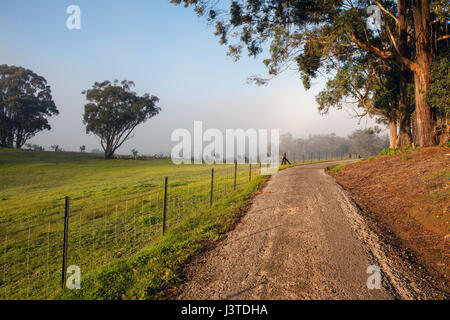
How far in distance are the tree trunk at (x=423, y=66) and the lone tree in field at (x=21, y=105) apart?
56.7 metres

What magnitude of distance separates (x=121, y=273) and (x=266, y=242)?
9.23ft

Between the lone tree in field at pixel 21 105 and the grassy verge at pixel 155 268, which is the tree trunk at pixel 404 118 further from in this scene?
the lone tree in field at pixel 21 105

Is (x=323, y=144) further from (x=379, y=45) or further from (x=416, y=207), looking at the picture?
(x=416, y=207)

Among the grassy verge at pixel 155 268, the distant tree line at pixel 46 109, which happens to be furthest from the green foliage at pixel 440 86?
the distant tree line at pixel 46 109

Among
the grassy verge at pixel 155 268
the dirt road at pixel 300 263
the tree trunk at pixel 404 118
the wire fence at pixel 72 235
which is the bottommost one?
the wire fence at pixel 72 235

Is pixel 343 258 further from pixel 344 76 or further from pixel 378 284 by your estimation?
pixel 344 76

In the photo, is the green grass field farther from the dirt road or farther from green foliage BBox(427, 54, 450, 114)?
green foliage BBox(427, 54, 450, 114)

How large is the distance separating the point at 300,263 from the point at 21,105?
182ft

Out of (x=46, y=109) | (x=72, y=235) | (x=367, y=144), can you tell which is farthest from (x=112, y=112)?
(x=367, y=144)

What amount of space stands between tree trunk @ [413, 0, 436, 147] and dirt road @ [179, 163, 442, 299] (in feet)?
35.8

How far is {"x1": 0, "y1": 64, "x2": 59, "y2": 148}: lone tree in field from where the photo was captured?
134ft

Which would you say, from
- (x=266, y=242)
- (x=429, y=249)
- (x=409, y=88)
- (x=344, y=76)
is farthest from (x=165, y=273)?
(x=409, y=88)

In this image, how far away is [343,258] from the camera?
3906 millimetres

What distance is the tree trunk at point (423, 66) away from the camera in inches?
496
